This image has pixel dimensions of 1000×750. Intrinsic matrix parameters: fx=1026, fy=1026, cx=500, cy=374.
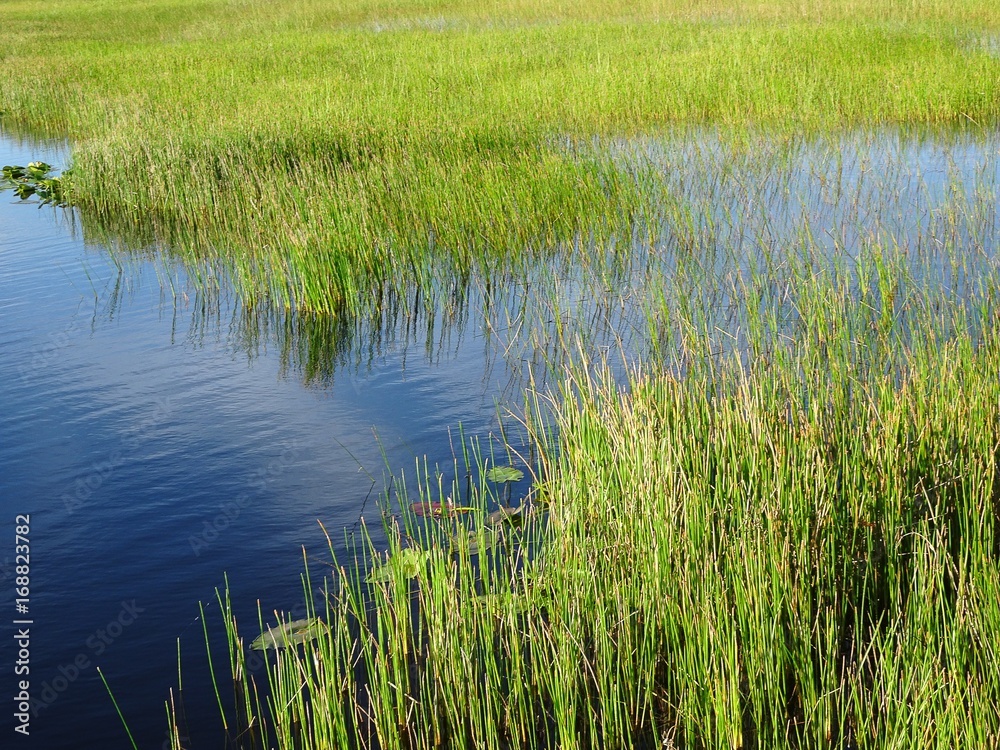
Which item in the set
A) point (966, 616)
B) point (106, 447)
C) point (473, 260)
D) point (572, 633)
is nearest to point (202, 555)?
point (106, 447)

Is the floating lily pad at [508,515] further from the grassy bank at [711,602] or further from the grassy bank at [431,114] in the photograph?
the grassy bank at [431,114]

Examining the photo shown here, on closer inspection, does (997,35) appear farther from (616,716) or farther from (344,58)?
(616,716)

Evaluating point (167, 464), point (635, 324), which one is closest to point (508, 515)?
point (167, 464)

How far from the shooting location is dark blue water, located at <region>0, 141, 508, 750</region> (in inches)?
135

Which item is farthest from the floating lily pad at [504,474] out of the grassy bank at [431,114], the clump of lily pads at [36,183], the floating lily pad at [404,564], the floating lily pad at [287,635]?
the clump of lily pads at [36,183]

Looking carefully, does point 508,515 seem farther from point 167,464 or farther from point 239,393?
point 239,393

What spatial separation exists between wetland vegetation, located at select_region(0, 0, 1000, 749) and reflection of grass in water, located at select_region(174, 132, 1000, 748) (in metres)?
0.02

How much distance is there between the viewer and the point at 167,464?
4.86m

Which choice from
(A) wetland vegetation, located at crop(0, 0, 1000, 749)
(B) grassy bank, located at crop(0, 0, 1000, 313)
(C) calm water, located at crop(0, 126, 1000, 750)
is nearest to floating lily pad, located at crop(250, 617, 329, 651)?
(A) wetland vegetation, located at crop(0, 0, 1000, 749)

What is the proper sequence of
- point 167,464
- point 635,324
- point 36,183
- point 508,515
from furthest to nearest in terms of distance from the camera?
point 36,183
point 635,324
point 167,464
point 508,515

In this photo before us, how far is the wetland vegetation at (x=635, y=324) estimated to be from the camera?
2.72 metres

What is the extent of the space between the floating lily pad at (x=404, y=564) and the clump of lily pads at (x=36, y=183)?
8.25 metres

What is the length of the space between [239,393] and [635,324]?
229 cm

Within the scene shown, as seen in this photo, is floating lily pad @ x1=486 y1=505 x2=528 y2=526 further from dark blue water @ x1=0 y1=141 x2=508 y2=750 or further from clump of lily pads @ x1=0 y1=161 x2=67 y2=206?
clump of lily pads @ x1=0 y1=161 x2=67 y2=206
